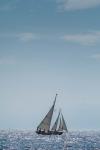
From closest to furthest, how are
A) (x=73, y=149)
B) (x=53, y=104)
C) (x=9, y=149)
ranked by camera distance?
(x=53, y=104) → (x=9, y=149) → (x=73, y=149)

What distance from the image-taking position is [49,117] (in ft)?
355

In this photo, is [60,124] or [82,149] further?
[82,149]

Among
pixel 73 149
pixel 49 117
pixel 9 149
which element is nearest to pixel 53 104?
pixel 49 117

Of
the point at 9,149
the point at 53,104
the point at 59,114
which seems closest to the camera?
the point at 53,104

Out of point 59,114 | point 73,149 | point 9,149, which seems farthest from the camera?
point 73,149

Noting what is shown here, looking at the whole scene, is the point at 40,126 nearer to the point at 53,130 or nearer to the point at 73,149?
the point at 53,130

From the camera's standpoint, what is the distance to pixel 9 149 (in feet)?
587

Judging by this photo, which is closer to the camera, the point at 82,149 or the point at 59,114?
the point at 59,114

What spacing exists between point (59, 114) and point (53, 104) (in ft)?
29.4

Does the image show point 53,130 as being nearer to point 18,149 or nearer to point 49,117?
point 49,117

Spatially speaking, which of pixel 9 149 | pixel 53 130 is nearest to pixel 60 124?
pixel 53 130

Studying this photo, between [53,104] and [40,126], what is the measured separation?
5.63 meters

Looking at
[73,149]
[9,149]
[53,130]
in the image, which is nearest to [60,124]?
[53,130]

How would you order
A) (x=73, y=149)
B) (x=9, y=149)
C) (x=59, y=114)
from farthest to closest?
(x=73, y=149), (x=9, y=149), (x=59, y=114)
